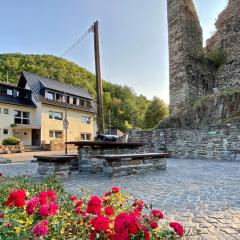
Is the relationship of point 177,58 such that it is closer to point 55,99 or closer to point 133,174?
point 133,174

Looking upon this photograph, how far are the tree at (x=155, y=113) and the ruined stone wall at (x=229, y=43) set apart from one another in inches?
692

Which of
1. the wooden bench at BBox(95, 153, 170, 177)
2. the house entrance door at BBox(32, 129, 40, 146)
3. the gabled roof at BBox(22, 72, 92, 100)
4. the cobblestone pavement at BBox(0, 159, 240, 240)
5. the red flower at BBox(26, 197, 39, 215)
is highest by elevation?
the gabled roof at BBox(22, 72, 92, 100)

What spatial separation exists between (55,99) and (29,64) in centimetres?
1627

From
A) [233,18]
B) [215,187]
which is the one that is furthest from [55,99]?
[215,187]

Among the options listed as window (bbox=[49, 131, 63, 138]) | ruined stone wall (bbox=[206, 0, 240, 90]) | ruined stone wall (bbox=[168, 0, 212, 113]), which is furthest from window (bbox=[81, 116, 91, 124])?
ruined stone wall (bbox=[206, 0, 240, 90])

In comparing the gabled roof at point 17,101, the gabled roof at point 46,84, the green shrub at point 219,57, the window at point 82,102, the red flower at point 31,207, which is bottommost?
the red flower at point 31,207

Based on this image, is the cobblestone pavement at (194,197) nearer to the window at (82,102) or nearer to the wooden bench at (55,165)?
the wooden bench at (55,165)

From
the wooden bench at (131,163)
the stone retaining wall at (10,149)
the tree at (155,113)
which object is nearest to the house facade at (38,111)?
the stone retaining wall at (10,149)

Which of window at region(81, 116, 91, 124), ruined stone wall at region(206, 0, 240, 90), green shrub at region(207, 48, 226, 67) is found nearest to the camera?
Answer: ruined stone wall at region(206, 0, 240, 90)

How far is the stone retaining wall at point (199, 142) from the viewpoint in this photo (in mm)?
11086

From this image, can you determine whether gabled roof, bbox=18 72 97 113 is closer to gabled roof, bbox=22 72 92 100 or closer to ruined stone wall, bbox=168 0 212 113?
gabled roof, bbox=22 72 92 100

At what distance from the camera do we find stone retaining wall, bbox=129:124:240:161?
11086mm

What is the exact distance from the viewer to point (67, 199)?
305 centimetres

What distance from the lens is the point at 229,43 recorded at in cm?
1869
